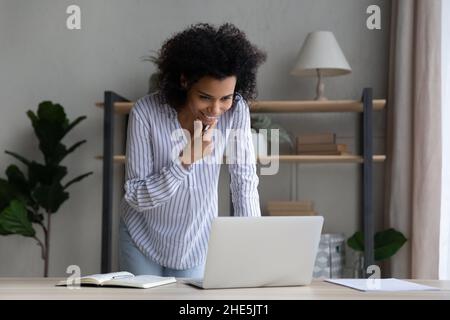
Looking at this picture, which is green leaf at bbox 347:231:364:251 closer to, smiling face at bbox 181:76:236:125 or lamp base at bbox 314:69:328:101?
lamp base at bbox 314:69:328:101

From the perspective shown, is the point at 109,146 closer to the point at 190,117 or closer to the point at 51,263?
the point at 51,263

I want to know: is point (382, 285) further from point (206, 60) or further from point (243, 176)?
point (206, 60)

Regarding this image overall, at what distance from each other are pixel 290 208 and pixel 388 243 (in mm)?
545

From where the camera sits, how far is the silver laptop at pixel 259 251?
1.73m

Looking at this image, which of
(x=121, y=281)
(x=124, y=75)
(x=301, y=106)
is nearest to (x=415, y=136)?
(x=301, y=106)

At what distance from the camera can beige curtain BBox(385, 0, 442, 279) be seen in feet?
11.8

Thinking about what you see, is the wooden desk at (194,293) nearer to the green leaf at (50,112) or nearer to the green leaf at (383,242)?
the green leaf at (383,242)

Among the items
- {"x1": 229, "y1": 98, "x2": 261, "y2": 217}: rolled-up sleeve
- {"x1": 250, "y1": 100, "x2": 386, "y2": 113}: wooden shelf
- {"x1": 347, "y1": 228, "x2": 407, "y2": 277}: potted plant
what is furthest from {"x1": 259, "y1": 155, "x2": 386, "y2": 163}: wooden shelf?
{"x1": 229, "y1": 98, "x2": 261, "y2": 217}: rolled-up sleeve

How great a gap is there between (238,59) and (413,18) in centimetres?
192

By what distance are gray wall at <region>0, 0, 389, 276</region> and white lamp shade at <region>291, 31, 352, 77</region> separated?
1.09 feet

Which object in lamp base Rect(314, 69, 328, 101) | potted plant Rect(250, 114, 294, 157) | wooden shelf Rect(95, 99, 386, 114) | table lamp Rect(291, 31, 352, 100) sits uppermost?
table lamp Rect(291, 31, 352, 100)

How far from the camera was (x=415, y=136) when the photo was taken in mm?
3701

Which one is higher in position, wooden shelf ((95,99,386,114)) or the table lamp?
the table lamp
